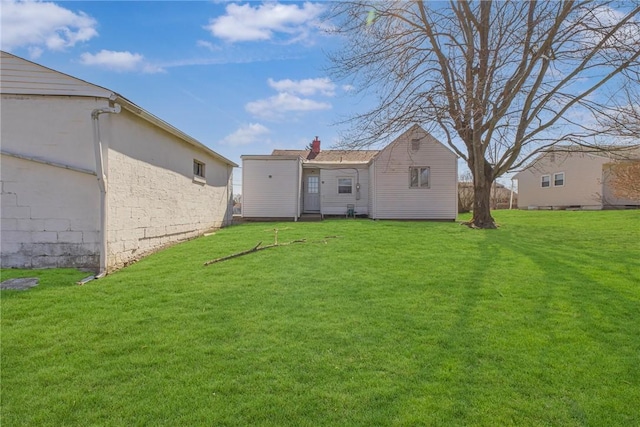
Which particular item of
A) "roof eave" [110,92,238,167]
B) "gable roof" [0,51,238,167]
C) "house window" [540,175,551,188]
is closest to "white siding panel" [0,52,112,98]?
"gable roof" [0,51,238,167]

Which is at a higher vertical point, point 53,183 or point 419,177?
point 419,177

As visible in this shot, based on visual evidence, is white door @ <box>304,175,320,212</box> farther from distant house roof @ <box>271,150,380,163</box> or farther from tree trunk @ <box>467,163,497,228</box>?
tree trunk @ <box>467,163,497,228</box>

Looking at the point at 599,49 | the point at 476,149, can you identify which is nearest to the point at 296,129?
the point at 476,149

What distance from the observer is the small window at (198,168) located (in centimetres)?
1166

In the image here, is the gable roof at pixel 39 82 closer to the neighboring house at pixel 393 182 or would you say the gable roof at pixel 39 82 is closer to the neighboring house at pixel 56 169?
the neighboring house at pixel 56 169

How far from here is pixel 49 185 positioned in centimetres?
676

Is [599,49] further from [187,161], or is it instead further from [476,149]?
[187,161]

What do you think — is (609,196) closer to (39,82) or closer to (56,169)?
(56,169)

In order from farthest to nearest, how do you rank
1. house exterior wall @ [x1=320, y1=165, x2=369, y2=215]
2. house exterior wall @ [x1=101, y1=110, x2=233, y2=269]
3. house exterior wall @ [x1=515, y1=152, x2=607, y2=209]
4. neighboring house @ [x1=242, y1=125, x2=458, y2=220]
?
house exterior wall @ [x1=515, y1=152, x2=607, y2=209], house exterior wall @ [x1=320, y1=165, x2=369, y2=215], neighboring house @ [x1=242, y1=125, x2=458, y2=220], house exterior wall @ [x1=101, y1=110, x2=233, y2=269]

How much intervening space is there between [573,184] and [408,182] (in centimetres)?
1507

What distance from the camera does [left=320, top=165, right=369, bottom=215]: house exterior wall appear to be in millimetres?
18500

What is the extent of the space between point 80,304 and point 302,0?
29.9 feet

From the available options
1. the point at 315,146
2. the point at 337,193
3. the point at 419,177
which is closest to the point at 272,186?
the point at 337,193

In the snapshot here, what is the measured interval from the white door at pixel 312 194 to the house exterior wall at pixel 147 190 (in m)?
7.20
